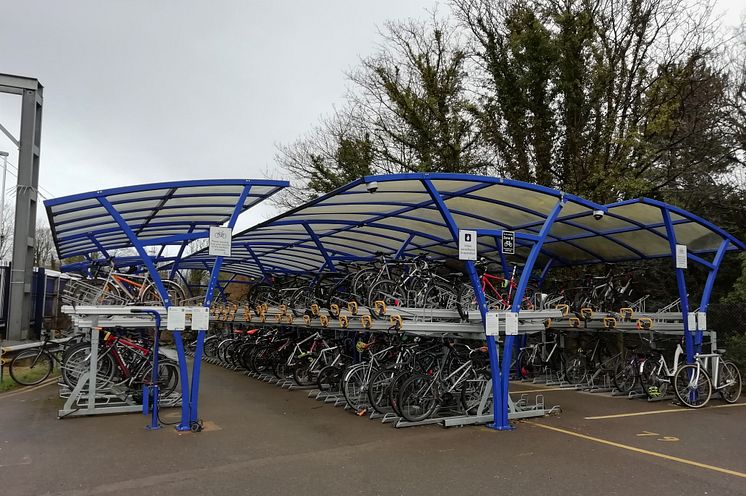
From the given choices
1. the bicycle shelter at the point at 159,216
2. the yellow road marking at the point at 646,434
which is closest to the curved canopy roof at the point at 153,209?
the bicycle shelter at the point at 159,216

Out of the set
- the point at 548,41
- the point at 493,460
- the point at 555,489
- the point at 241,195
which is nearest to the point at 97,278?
the point at 241,195

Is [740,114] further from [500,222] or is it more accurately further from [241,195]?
[241,195]

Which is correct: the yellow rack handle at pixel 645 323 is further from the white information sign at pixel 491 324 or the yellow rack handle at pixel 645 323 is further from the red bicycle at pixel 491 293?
the white information sign at pixel 491 324

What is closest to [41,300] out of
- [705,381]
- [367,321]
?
[367,321]

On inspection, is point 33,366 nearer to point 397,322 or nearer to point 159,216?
point 159,216

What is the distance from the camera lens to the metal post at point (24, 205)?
1465 cm

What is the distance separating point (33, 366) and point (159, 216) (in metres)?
4.38

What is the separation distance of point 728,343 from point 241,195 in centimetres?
1062

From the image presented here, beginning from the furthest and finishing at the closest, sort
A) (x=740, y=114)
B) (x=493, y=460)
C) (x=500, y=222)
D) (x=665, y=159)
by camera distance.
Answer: (x=665, y=159), (x=740, y=114), (x=500, y=222), (x=493, y=460)

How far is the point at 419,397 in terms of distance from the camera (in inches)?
304

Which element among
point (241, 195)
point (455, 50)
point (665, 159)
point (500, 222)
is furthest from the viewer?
point (455, 50)

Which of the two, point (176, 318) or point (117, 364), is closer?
point (176, 318)

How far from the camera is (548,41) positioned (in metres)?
14.9

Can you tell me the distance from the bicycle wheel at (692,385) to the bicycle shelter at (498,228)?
21.2 inches
